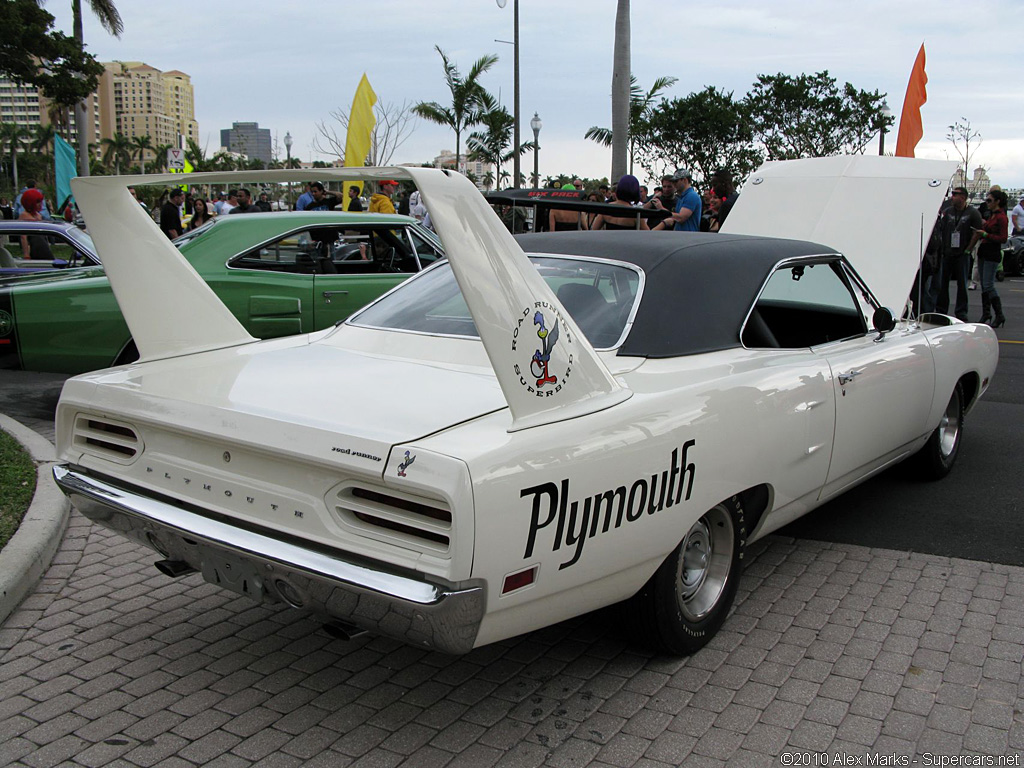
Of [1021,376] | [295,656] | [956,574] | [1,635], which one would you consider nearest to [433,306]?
[295,656]

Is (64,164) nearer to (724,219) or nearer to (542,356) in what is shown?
(724,219)

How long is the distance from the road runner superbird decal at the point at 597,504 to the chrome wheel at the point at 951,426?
10.1 ft

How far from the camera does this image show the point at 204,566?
282 cm

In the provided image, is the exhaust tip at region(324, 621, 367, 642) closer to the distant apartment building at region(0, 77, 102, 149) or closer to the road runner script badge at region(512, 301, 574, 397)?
the road runner script badge at region(512, 301, 574, 397)

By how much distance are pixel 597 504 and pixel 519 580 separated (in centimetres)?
33

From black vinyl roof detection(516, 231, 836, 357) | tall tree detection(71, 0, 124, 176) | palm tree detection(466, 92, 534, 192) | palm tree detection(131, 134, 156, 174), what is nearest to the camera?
black vinyl roof detection(516, 231, 836, 357)

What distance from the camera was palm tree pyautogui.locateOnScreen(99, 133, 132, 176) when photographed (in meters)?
80.0

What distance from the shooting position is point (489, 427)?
8.29 feet

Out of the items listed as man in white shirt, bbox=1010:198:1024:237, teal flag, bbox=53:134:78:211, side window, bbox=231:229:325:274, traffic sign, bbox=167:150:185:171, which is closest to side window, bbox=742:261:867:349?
side window, bbox=231:229:325:274

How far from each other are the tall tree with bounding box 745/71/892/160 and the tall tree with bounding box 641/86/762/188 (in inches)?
35.1

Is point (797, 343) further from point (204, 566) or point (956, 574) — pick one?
point (204, 566)

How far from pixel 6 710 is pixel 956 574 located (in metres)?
3.69

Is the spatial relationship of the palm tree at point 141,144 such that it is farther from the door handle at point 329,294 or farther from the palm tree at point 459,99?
the door handle at point 329,294

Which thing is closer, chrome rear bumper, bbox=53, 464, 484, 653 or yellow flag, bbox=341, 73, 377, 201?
chrome rear bumper, bbox=53, 464, 484, 653
